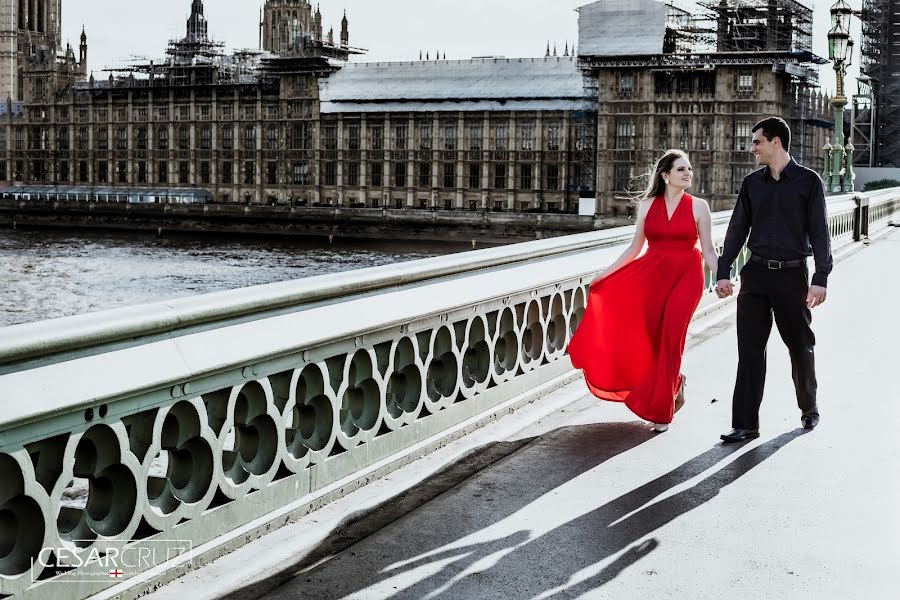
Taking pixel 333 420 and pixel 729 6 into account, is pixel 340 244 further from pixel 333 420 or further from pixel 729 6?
pixel 333 420

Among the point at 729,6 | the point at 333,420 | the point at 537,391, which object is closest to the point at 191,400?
the point at 333,420

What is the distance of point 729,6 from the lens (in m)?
68.7

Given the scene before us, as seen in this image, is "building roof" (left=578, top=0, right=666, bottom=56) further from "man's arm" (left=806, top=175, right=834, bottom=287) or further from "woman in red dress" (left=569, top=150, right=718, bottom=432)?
"man's arm" (left=806, top=175, right=834, bottom=287)

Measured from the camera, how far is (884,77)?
70.9m

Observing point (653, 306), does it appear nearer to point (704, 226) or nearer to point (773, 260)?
point (704, 226)

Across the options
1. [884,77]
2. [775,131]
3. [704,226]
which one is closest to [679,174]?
[704,226]

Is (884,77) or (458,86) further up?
(458,86)

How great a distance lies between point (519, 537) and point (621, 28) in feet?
235

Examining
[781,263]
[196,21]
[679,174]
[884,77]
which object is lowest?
[781,263]

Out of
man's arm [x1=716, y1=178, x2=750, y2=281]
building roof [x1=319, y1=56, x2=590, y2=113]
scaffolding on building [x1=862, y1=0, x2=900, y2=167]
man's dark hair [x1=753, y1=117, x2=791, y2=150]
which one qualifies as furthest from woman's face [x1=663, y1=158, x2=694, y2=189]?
building roof [x1=319, y1=56, x2=590, y2=113]

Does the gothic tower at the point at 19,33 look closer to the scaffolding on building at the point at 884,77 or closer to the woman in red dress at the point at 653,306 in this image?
the scaffolding on building at the point at 884,77

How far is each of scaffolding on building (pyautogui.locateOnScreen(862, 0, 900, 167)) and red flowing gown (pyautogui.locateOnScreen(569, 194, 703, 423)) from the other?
6730 cm

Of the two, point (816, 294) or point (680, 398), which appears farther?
point (680, 398)

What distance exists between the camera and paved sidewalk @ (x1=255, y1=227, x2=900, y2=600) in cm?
369
